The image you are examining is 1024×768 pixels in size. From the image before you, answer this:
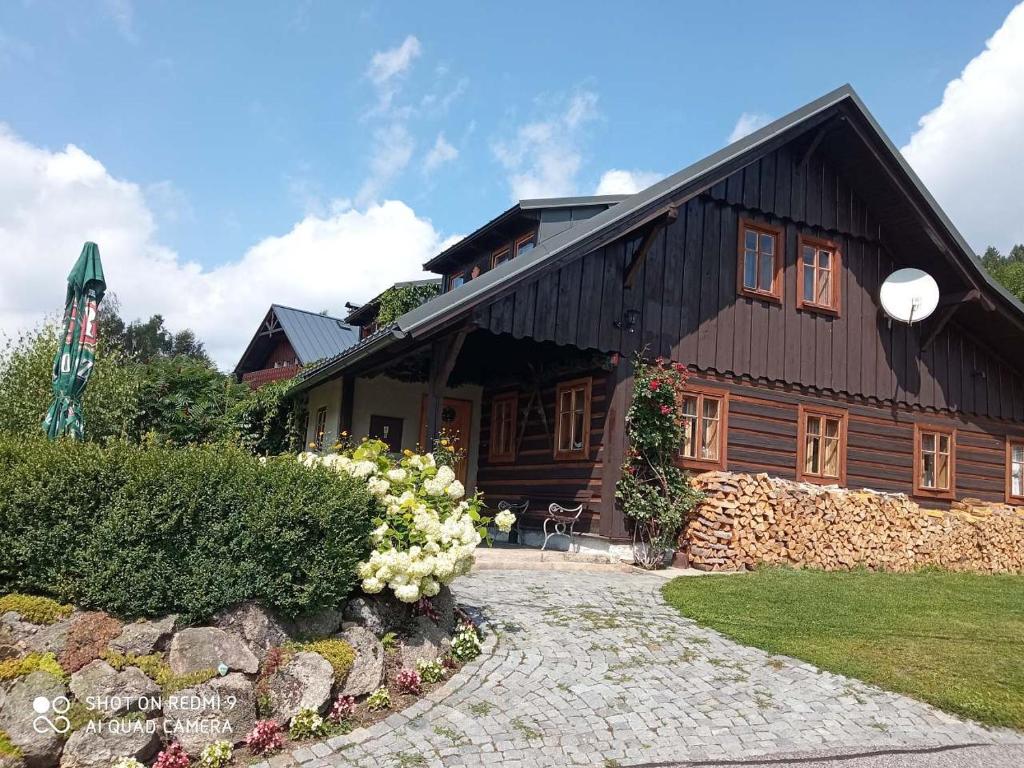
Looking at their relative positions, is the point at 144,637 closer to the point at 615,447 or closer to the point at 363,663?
the point at 363,663

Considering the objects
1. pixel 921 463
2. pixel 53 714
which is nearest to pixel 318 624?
pixel 53 714

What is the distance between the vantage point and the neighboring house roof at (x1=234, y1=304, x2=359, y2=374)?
2841cm

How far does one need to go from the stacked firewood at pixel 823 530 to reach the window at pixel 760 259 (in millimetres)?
3163

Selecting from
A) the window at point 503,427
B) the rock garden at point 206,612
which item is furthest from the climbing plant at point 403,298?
the rock garden at point 206,612

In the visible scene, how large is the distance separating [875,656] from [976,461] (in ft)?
34.1

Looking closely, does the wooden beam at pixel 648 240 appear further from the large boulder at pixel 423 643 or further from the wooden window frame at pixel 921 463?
the large boulder at pixel 423 643

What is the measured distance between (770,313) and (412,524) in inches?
350

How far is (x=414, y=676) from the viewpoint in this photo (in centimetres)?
534

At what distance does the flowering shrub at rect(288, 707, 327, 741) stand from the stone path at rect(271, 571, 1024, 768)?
0.39 feet

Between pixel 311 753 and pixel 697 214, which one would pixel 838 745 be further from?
pixel 697 214

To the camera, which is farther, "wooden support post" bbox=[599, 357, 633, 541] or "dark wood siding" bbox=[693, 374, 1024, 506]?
"dark wood siding" bbox=[693, 374, 1024, 506]

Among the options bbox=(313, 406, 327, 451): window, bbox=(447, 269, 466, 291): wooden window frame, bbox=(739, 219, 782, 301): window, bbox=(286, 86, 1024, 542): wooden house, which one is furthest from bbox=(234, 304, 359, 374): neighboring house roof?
bbox=(739, 219, 782, 301): window

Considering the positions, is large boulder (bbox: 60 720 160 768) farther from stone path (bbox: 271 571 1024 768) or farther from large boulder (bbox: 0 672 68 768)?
stone path (bbox: 271 571 1024 768)

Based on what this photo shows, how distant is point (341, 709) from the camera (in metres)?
4.89
